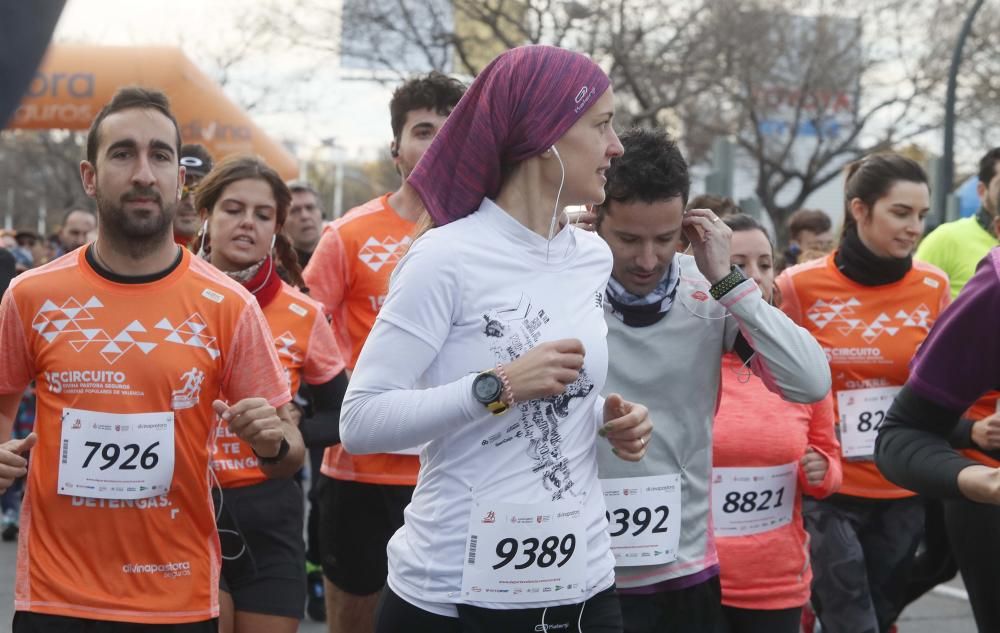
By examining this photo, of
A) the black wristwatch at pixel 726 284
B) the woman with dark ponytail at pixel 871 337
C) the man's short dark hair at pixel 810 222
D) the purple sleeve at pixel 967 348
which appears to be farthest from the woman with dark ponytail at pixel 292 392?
the man's short dark hair at pixel 810 222

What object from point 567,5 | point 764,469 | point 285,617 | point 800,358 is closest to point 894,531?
→ point 764,469

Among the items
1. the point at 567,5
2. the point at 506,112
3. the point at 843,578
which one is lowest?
the point at 843,578

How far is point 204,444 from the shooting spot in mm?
3764

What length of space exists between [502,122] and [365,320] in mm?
2500

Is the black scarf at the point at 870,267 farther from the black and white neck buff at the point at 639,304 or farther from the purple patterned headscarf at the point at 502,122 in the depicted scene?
the purple patterned headscarf at the point at 502,122

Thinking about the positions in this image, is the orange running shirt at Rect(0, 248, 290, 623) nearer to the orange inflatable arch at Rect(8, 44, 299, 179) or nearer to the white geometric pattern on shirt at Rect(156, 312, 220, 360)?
the white geometric pattern on shirt at Rect(156, 312, 220, 360)

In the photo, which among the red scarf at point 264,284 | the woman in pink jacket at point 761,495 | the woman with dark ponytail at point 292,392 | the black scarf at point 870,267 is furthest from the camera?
the black scarf at point 870,267

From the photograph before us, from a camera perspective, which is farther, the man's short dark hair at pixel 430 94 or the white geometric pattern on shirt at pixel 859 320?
the white geometric pattern on shirt at pixel 859 320

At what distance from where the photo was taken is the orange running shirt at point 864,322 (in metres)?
5.66

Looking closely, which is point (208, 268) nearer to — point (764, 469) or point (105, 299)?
point (105, 299)

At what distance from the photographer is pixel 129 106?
12.7ft

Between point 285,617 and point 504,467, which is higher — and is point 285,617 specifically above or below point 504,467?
below

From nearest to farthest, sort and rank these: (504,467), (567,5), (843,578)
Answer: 1. (504,467)
2. (843,578)
3. (567,5)

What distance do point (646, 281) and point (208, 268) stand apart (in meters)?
1.20
